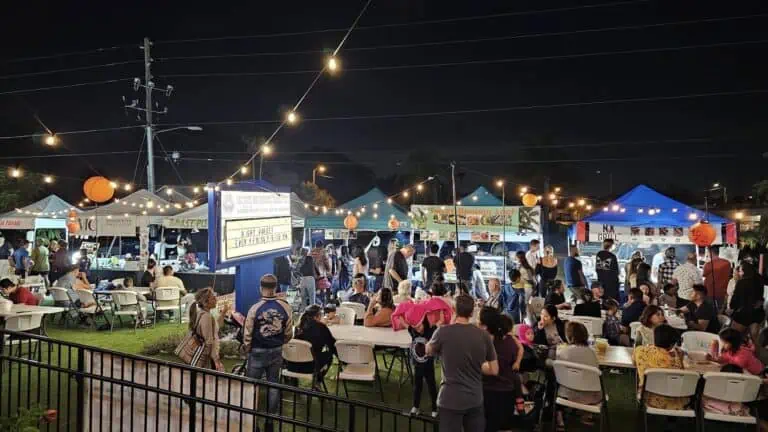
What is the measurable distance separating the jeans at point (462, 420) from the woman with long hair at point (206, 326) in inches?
97.3

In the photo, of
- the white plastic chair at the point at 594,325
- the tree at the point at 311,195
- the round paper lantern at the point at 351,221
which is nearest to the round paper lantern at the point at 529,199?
the round paper lantern at the point at 351,221

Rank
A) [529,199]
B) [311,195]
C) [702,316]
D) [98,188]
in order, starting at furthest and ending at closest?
1. [311,195]
2. [529,199]
3. [98,188]
4. [702,316]

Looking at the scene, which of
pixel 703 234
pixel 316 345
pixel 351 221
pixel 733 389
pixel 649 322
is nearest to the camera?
pixel 733 389

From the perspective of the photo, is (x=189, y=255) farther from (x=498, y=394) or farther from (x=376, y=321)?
(x=498, y=394)

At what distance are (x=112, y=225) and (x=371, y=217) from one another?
6.59 metres

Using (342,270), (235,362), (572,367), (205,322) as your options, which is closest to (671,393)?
(572,367)

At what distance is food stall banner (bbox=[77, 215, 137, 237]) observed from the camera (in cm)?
1334

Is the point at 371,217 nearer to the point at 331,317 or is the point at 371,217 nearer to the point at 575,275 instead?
the point at 575,275

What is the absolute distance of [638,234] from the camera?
11320mm

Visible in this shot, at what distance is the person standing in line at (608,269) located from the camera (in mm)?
9883

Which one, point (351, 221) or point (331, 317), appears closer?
point (331, 317)

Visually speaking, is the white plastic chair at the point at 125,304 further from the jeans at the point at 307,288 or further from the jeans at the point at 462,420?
the jeans at the point at 462,420

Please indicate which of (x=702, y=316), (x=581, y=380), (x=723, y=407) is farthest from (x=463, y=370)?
(x=702, y=316)

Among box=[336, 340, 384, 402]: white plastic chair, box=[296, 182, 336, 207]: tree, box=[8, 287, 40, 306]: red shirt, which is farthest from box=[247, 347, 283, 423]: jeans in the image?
box=[296, 182, 336, 207]: tree
